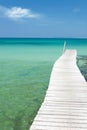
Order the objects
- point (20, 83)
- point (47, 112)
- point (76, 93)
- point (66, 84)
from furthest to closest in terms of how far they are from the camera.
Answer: point (20, 83), point (66, 84), point (76, 93), point (47, 112)

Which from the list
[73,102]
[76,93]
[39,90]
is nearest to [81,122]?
[73,102]

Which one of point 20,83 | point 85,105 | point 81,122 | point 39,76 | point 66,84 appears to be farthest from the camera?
point 39,76

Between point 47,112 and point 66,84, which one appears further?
point 66,84

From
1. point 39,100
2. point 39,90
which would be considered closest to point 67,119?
point 39,100

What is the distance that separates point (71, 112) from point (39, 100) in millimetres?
3369

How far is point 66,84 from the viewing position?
929 cm

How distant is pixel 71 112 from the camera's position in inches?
242

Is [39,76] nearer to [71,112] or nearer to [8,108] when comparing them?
[8,108]

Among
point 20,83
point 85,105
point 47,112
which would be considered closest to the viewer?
point 47,112

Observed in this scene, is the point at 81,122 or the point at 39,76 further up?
the point at 81,122

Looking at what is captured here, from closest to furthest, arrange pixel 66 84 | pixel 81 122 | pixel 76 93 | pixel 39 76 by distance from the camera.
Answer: pixel 81 122 → pixel 76 93 → pixel 66 84 → pixel 39 76

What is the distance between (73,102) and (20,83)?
5.91 meters

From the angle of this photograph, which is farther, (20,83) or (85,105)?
(20,83)

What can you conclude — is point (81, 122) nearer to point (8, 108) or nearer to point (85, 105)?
point (85, 105)
